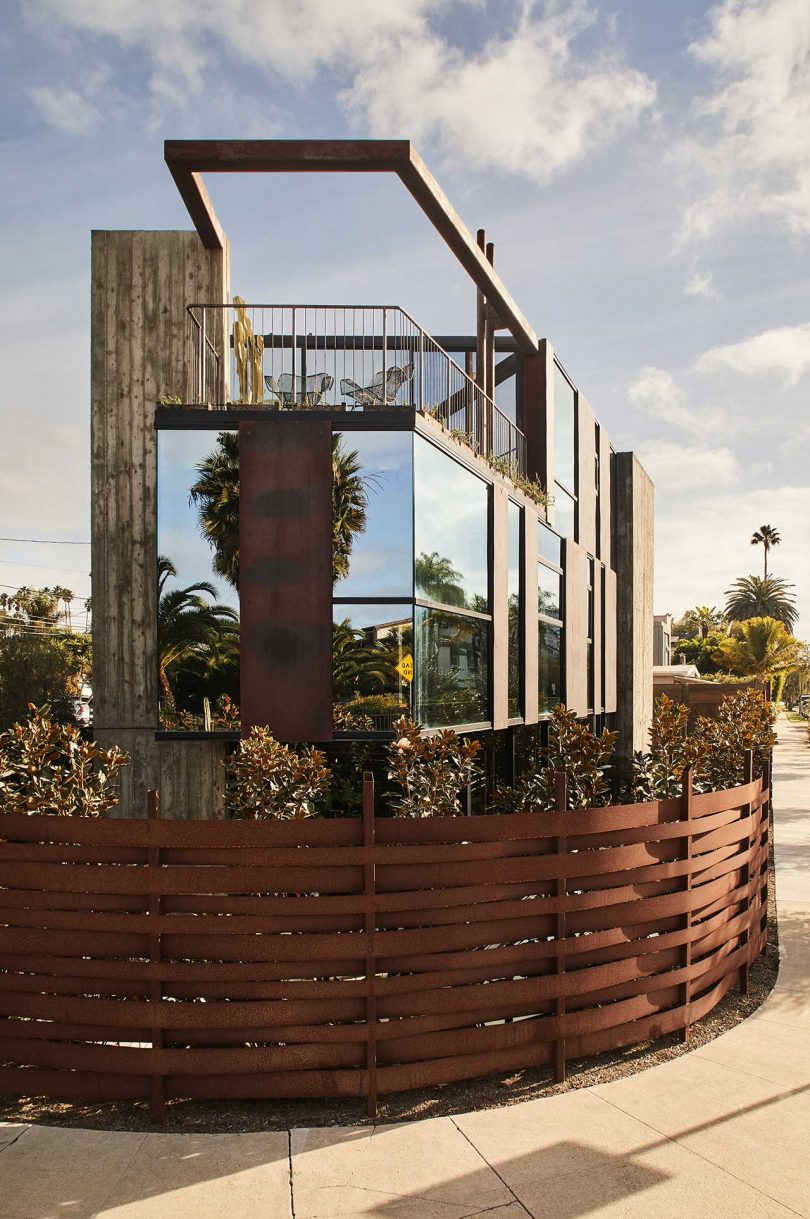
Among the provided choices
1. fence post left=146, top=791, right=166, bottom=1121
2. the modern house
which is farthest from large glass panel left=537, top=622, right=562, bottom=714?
fence post left=146, top=791, right=166, bottom=1121

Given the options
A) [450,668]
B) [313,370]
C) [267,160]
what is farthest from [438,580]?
[267,160]

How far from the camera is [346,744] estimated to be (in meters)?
10.5

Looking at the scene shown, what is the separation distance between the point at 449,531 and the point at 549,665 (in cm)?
499

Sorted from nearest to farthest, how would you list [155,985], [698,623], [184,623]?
[155,985] → [184,623] → [698,623]

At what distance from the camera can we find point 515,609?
43.8 feet

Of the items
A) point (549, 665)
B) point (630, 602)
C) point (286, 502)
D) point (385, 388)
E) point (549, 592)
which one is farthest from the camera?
point (630, 602)

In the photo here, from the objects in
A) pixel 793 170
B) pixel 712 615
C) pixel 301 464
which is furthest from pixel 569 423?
pixel 712 615

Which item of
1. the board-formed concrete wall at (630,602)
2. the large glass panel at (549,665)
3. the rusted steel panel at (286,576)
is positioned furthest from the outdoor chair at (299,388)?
the board-formed concrete wall at (630,602)

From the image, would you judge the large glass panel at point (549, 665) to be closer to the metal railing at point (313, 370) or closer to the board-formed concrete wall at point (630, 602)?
the metal railing at point (313, 370)

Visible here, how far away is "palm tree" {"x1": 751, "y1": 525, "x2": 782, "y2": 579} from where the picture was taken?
11181cm

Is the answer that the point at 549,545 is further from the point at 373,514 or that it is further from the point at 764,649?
the point at 764,649

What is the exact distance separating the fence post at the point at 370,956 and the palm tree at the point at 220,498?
5.57m

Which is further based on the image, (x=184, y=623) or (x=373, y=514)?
(x=184, y=623)

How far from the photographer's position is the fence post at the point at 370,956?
4.63 m
